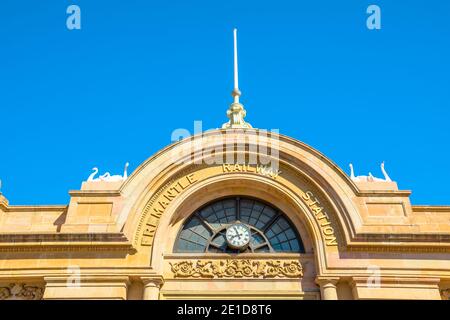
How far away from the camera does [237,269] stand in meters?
15.8

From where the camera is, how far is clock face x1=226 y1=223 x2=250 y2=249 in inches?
640

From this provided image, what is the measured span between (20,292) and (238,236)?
750 cm

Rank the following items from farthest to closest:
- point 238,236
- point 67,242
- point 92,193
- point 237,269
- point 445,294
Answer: point 92,193
point 238,236
point 237,269
point 67,242
point 445,294

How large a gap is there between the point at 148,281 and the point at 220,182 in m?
4.34

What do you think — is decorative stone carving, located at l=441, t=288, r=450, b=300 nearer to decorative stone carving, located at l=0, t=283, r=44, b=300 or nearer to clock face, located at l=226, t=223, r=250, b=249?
clock face, located at l=226, t=223, r=250, b=249

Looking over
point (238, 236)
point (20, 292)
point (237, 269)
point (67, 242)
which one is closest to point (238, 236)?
point (238, 236)

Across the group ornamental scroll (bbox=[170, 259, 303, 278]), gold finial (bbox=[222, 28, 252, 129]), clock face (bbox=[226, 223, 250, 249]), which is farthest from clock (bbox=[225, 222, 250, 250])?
gold finial (bbox=[222, 28, 252, 129])

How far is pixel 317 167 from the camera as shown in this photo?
55.2 ft

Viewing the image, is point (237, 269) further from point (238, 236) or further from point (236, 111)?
point (236, 111)

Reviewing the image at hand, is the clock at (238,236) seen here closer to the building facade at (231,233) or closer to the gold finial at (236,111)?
the building facade at (231,233)

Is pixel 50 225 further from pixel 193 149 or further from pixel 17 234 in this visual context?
pixel 193 149

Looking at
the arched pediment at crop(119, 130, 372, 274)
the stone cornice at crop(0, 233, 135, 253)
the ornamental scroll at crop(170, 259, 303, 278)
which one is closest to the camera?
the stone cornice at crop(0, 233, 135, 253)

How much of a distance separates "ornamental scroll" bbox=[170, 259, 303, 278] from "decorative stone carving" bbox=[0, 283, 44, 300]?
4470 mm
